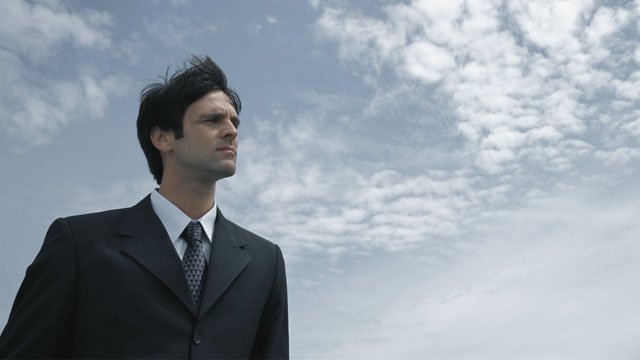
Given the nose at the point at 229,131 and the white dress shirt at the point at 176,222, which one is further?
the nose at the point at 229,131

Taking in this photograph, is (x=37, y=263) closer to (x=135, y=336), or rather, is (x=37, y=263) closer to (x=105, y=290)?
(x=105, y=290)

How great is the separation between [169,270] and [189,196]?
0.82 m

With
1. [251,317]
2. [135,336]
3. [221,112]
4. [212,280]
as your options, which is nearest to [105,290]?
[135,336]

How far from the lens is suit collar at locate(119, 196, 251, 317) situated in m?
5.36

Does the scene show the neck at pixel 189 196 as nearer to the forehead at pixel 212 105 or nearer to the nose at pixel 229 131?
the nose at pixel 229 131

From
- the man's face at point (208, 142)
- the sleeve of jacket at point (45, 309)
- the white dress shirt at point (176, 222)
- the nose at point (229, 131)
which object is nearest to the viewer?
the sleeve of jacket at point (45, 309)

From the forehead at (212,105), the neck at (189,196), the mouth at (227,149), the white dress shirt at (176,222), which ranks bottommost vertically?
the white dress shirt at (176,222)

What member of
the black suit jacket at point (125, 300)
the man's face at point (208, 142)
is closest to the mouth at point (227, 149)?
the man's face at point (208, 142)

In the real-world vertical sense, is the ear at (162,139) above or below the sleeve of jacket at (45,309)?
above

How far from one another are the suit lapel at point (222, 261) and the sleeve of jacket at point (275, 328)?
508mm

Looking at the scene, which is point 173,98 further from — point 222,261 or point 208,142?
point 222,261

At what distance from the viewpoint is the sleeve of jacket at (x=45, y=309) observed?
496 cm

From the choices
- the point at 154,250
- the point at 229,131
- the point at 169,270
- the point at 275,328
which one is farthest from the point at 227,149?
the point at 275,328

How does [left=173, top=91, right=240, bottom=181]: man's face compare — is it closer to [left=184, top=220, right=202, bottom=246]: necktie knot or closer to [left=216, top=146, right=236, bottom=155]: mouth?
[left=216, top=146, right=236, bottom=155]: mouth
